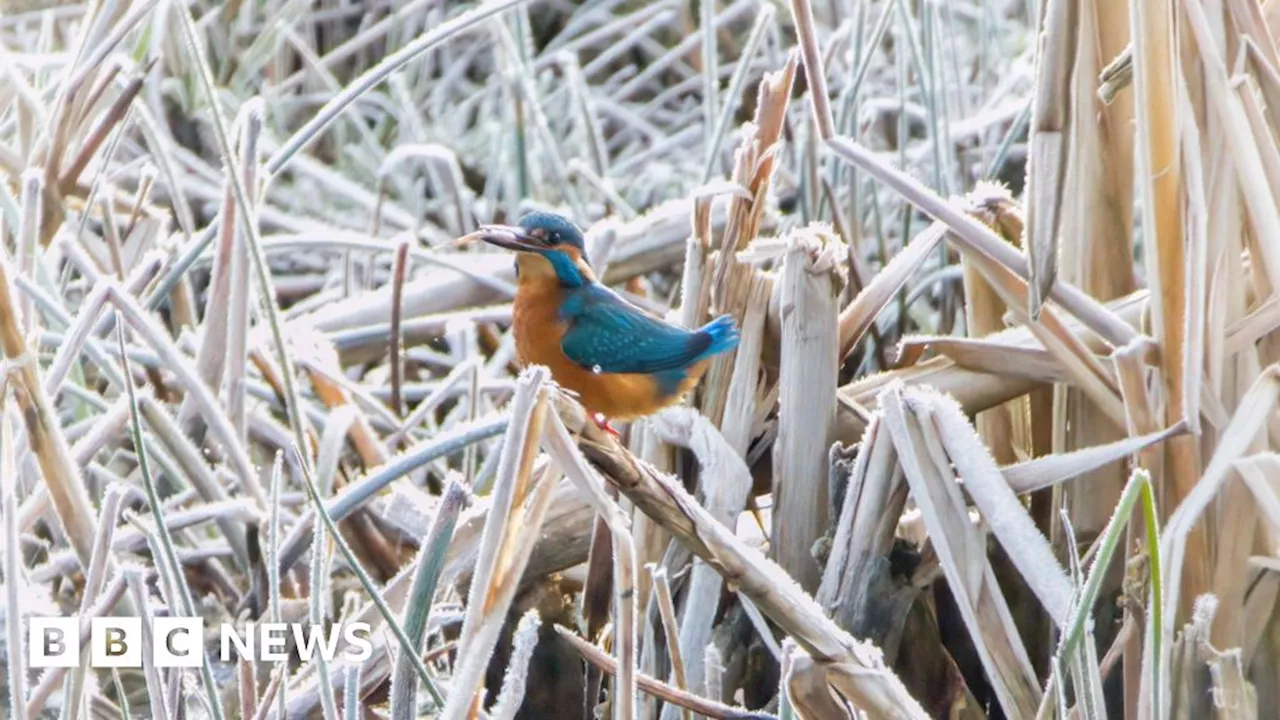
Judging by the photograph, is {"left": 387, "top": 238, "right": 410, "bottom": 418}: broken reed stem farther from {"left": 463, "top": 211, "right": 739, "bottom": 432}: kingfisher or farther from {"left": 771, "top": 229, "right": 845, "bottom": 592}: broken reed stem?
{"left": 771, "top": 229, "right": 845, "bottom": 592}: broken reed stem

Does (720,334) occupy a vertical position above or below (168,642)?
above

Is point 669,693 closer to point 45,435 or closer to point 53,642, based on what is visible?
point 53,642

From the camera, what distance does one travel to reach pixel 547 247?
2.08 meters

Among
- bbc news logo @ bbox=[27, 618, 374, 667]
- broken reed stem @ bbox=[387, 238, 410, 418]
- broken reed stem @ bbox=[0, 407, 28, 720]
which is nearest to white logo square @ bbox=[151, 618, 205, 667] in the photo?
bbc news logo @ bbox=[27, 618, 374, 667]

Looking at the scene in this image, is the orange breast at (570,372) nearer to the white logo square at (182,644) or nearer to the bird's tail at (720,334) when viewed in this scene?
the bird's tail at (720,334)

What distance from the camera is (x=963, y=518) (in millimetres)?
1645

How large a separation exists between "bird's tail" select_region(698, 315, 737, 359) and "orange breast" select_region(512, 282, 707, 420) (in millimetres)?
56

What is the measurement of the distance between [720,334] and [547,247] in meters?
0.29

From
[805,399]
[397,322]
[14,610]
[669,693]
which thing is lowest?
[669,693]

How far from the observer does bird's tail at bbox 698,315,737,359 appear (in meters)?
1.88

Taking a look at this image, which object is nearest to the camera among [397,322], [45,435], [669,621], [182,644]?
[669,621]

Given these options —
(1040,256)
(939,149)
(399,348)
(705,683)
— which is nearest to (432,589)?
(705,683)

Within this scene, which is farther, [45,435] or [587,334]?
[587,334]

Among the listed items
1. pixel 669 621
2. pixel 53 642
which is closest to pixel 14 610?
pixel 53 642
